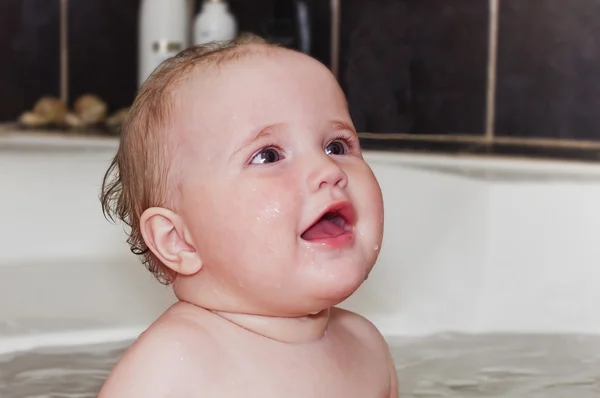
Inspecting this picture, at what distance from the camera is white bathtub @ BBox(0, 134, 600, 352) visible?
4.28ft

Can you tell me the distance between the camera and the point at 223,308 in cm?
77

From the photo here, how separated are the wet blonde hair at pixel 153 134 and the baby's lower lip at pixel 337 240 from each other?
131 mm

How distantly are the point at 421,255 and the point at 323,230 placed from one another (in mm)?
669

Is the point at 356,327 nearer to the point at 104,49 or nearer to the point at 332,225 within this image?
the point at 332,225

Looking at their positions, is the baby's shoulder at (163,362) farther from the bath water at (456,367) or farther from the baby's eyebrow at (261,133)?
the bath water at (456,367)

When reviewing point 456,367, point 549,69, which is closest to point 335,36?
point 549,69

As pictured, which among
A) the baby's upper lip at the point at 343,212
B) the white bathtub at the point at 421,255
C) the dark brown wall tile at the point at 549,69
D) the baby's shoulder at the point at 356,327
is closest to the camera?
the baby's upper lip at the point at 343,212

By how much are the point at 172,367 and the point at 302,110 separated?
0.72 ft

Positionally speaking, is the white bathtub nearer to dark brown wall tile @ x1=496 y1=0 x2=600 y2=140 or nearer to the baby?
dark brown wall tile @ x1=496 y1=0 x2=600 y2=140

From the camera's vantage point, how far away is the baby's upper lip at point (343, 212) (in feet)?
2.32

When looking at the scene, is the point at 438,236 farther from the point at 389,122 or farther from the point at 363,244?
the point at 363,244

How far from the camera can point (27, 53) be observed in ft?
6.63

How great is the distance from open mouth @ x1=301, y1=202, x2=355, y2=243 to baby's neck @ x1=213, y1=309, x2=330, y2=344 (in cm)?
9

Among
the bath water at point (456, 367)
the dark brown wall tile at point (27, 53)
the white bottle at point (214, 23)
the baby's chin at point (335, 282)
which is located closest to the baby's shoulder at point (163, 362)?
the baby's chin at point (335, 282)
